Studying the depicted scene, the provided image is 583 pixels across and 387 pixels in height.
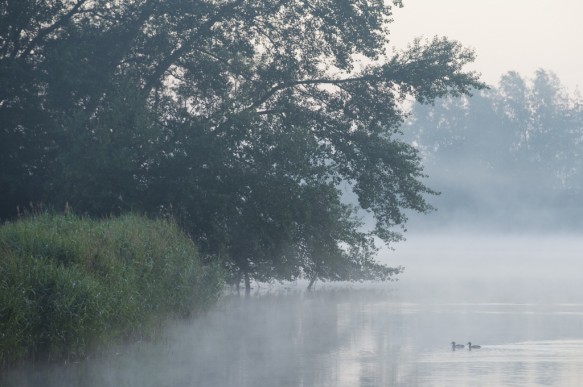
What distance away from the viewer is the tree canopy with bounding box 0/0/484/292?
3123 cm

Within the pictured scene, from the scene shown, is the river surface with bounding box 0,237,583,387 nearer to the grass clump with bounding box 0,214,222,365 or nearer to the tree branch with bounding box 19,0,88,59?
the grass clump with bounding box 0,214,222,365

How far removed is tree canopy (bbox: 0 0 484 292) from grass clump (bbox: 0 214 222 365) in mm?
4961

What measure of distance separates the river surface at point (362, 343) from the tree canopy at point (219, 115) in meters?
2.69

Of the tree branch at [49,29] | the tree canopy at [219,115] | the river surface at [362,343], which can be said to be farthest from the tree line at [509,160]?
the tree branch at [49,29]

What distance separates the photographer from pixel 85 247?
20.5 meters

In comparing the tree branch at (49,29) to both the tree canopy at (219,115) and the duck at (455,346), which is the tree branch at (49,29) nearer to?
the tree canopy at (219,115)

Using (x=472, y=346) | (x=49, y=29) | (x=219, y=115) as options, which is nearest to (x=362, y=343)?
(x=472, y=346)

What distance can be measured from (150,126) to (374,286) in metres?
19.0

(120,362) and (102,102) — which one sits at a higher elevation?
(102,102)

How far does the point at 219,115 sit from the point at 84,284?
48.0 feet

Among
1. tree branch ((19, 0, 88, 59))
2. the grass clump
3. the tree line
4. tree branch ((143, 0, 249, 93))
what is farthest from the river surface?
the tree line

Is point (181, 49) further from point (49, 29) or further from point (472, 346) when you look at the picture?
point (472, 346)

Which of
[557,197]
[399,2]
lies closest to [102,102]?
[399,2]

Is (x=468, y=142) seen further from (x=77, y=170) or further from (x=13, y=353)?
(x=13, y=353)
